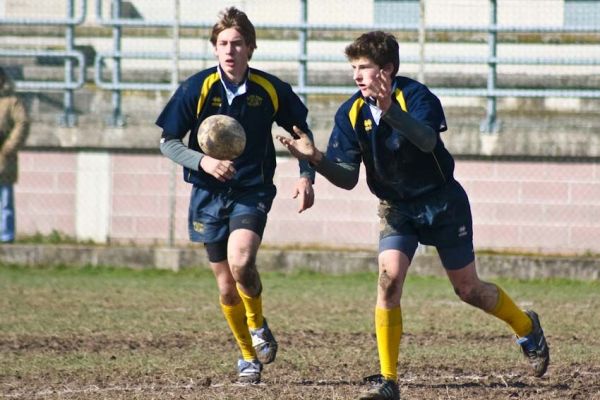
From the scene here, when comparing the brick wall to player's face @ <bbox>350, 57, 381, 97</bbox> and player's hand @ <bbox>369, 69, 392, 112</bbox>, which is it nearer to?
player's face @ <bbox>350, 57, 381, 97</bbox>

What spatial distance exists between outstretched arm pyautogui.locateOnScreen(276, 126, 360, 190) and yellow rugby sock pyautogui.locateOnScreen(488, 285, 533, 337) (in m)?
1.12

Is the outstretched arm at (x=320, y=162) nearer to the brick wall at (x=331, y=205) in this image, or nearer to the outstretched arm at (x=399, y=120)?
the outstretched arm at (x=399, y=120)

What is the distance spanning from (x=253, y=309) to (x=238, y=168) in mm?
832

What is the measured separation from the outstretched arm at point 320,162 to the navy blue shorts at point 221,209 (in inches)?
28.2

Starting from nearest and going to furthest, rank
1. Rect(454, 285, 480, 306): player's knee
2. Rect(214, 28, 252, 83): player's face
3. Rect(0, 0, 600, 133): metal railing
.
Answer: Rect(454, 285, 480, 306): player's knee < Rect(214, 28, 252, 83): player's face < Rect(0, 0, 600, 133): metal railing

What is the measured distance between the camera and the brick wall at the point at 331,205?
45.5 ft

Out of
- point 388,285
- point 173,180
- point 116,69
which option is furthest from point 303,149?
point 116,69

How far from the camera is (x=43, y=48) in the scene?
644 inches

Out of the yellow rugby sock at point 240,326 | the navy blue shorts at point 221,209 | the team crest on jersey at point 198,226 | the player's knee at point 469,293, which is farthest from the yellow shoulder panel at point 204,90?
the player's knee at point 469,293

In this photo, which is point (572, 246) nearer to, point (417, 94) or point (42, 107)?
point (42, 107)

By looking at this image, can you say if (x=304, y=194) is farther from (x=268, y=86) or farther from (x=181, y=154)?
(x=268, y=86)

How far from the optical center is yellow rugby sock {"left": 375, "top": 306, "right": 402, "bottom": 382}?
6.43 metres

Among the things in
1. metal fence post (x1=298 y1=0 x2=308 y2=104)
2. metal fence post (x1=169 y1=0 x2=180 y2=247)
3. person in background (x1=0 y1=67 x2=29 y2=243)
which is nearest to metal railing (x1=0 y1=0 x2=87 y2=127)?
person in background (x1=0 y1=67 x2=29 y2=243)

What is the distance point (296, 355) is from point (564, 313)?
A: 10.6ft
